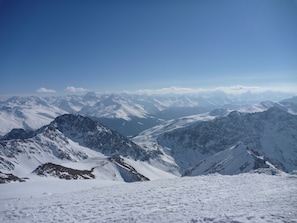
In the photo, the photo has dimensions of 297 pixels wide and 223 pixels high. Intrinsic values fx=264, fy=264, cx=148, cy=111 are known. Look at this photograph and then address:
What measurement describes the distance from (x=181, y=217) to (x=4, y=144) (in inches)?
8114

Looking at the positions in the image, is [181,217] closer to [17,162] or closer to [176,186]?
[176,186]

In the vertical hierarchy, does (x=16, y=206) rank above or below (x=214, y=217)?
below

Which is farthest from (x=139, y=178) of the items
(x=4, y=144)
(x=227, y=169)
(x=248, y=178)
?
(x=248, y=178)

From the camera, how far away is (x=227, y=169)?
587 feet

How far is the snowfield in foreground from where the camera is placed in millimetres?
17906

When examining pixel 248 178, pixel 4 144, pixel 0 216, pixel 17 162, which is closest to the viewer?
pixel 0 216

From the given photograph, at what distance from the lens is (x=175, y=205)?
2144cm

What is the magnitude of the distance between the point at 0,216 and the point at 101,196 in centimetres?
901

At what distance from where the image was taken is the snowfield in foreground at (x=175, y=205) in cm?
1791

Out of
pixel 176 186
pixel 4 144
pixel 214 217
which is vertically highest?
pixel 214 217

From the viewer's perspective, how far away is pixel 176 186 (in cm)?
2955

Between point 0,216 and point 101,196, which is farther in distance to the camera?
point 101,196

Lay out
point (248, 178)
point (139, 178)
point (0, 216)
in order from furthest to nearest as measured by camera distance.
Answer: point (139, 178) → point (248, 178) → point (0, 216)

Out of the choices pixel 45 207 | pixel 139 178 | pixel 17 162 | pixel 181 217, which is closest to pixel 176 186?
pixel 181 217
